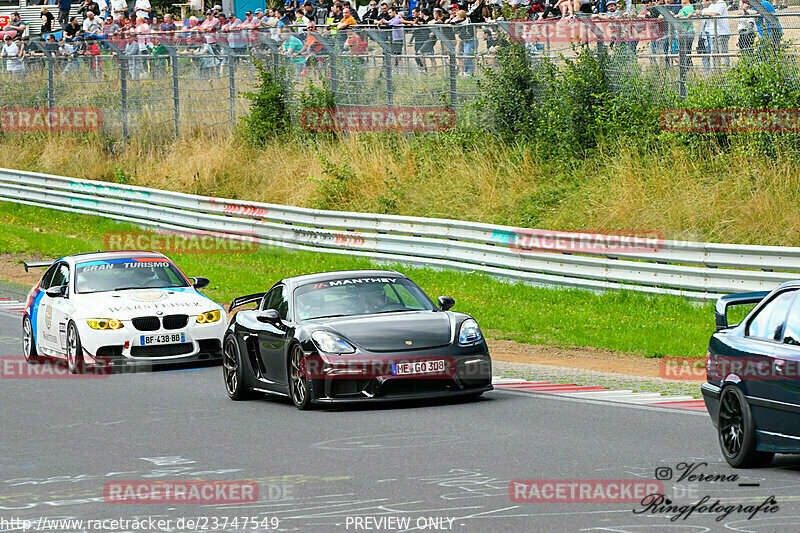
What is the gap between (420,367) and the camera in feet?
39.6

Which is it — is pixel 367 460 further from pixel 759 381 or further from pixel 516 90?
pixel 516 90

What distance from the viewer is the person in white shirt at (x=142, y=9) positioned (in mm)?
38009

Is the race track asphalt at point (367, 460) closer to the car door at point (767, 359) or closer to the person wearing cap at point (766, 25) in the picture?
the car door at point (767, 359)

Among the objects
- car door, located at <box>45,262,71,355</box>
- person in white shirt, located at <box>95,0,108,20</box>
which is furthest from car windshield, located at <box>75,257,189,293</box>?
person in white shirt, located at <box>95,0,108,20</box>

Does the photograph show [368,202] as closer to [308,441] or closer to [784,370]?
[308,441]

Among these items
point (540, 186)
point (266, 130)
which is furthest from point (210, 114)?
point (540, 186)

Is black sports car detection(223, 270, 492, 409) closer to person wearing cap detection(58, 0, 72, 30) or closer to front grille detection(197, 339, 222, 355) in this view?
front grille detection(197, 339, 222, 355)

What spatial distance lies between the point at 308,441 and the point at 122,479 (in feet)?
6.26

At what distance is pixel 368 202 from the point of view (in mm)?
28109

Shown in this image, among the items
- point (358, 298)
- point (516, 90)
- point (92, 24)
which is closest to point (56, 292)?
point (358, 298)

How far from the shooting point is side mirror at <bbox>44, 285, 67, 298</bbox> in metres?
17.1

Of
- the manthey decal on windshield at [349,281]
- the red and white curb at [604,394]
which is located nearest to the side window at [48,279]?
the manthey decal on windshield at [349,281]

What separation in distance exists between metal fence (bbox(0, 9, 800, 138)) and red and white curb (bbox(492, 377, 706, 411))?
9.73m

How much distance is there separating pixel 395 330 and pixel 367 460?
2.68 m
